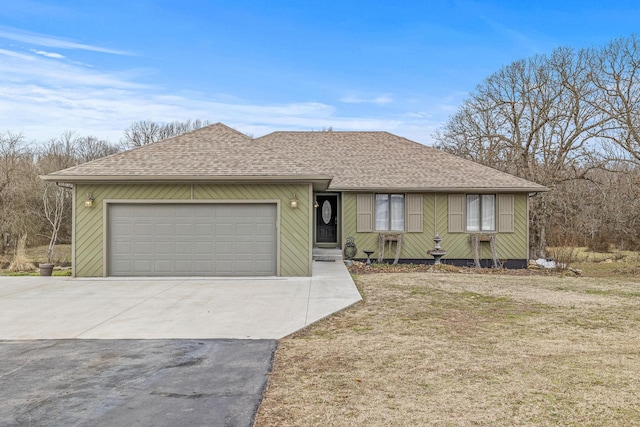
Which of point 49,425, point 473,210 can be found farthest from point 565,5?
point 49,425

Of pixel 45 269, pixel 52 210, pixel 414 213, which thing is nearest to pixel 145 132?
pixel 52 210

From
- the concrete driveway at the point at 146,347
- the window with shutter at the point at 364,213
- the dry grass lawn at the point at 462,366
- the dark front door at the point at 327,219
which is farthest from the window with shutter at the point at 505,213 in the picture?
the concrete driveway at the point at 146,347

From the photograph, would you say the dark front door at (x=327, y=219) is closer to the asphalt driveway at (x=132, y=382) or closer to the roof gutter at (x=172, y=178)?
the roof gutter at (x=172, y=178)

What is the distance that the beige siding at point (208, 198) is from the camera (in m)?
11.3

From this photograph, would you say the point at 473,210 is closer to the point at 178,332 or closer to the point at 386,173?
the point at 386,173

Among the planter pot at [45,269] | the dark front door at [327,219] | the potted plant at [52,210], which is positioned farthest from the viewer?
the potted plant at [52,210]

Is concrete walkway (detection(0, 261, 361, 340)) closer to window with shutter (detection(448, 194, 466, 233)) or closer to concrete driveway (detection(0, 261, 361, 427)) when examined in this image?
concrete driveway (detection(0, 261, 361, 427))

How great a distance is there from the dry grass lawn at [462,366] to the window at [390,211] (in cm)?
685

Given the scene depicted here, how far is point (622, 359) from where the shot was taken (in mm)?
4930

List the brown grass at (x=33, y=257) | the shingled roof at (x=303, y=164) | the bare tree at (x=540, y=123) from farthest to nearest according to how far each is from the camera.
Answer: the bare tree at (x=540, y=123), the brown grass at (x=33, y=257), the shingled roof at (x=303, y=164)

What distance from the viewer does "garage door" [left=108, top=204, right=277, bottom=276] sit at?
1141 cm

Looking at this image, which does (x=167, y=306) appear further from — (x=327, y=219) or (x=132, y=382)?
(x=327, y=219)

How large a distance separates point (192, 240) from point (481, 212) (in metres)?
9.28

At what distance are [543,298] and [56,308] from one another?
28.4 feet
